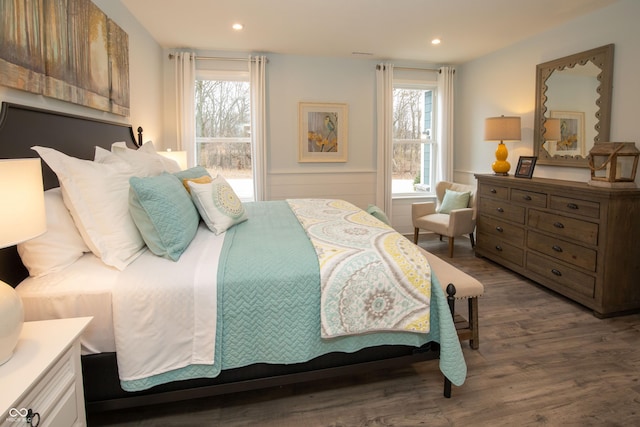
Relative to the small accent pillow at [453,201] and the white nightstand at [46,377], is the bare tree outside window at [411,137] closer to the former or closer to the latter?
the small accent pillow at [453,201]

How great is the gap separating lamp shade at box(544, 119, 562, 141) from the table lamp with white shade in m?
4.18

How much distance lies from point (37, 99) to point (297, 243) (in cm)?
155

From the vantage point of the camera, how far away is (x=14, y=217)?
1.06 m

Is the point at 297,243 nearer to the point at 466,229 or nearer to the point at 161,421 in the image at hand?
the point at 161,421

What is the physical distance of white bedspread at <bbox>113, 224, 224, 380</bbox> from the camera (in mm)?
1499

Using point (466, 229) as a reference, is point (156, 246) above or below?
above

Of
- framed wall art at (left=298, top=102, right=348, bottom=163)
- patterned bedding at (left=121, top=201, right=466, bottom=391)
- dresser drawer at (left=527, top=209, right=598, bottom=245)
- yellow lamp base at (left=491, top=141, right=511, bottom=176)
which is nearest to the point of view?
patterned bedding at (left=121, top=201, right=466, bottom=391)

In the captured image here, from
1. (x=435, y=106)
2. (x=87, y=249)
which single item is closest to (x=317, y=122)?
(x=435, y=106)

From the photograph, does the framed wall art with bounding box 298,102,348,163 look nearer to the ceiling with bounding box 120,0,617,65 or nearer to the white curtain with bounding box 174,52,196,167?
the ceiling with bounding box 120,0,617,65

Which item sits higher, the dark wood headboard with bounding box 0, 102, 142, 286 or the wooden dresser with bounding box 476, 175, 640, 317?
the dark wood headboard with bounding box 0, 102, 142, 286

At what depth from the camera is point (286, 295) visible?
1.64m

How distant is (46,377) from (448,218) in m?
4.12

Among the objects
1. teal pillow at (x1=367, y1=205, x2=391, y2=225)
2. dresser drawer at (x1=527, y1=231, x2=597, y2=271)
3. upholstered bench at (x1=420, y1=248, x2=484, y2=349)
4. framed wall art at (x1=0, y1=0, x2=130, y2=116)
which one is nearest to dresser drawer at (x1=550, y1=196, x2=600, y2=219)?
dresser drawer at (x1=527, y1=231, x2=597, y2=271)

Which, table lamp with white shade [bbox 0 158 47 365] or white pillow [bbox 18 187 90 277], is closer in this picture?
table lamp with white shade [bbox 0 158 47 365]
